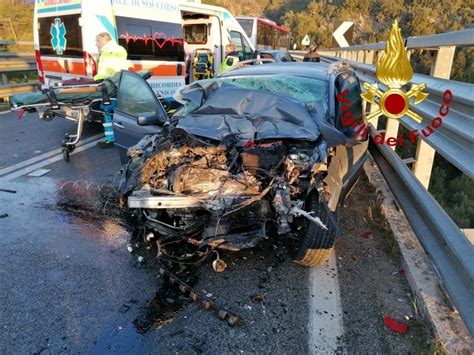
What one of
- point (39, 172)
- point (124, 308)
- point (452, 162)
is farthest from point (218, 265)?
point (39, 172)

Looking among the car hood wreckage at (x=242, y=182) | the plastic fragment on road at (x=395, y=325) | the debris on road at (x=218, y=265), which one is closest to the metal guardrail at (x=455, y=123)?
the car hood wreckage at (x=242, y=182)

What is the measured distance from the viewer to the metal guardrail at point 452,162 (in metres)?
2.28

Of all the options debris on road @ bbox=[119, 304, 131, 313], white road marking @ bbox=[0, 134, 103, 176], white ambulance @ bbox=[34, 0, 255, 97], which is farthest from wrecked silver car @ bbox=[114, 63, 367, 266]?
white ambulance @ bbox=[34, 0, 255, 97]

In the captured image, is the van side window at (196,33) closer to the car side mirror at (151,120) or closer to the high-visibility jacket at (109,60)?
the high-visibility jacket at (109,60)

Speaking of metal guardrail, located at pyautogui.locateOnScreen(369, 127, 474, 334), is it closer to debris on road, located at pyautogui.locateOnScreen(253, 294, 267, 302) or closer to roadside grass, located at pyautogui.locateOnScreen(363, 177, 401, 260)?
roadside grass, located at pyautogui.locateOnScreen(363, 177, 401, 260)

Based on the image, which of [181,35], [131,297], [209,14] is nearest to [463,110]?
[131,297]

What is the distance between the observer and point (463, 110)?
2570 mm

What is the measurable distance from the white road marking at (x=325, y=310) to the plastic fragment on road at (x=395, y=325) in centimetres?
30

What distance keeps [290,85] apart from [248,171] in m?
1.60

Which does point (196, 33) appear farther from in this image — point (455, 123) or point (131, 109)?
point (455, 123)

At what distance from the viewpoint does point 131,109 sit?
507cm

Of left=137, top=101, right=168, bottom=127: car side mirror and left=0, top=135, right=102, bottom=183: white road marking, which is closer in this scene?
left=137, top=101, right=168, bottom=127: car side mirror

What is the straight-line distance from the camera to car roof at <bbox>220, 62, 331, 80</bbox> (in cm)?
463

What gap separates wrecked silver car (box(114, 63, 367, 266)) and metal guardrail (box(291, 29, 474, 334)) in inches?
24.3
